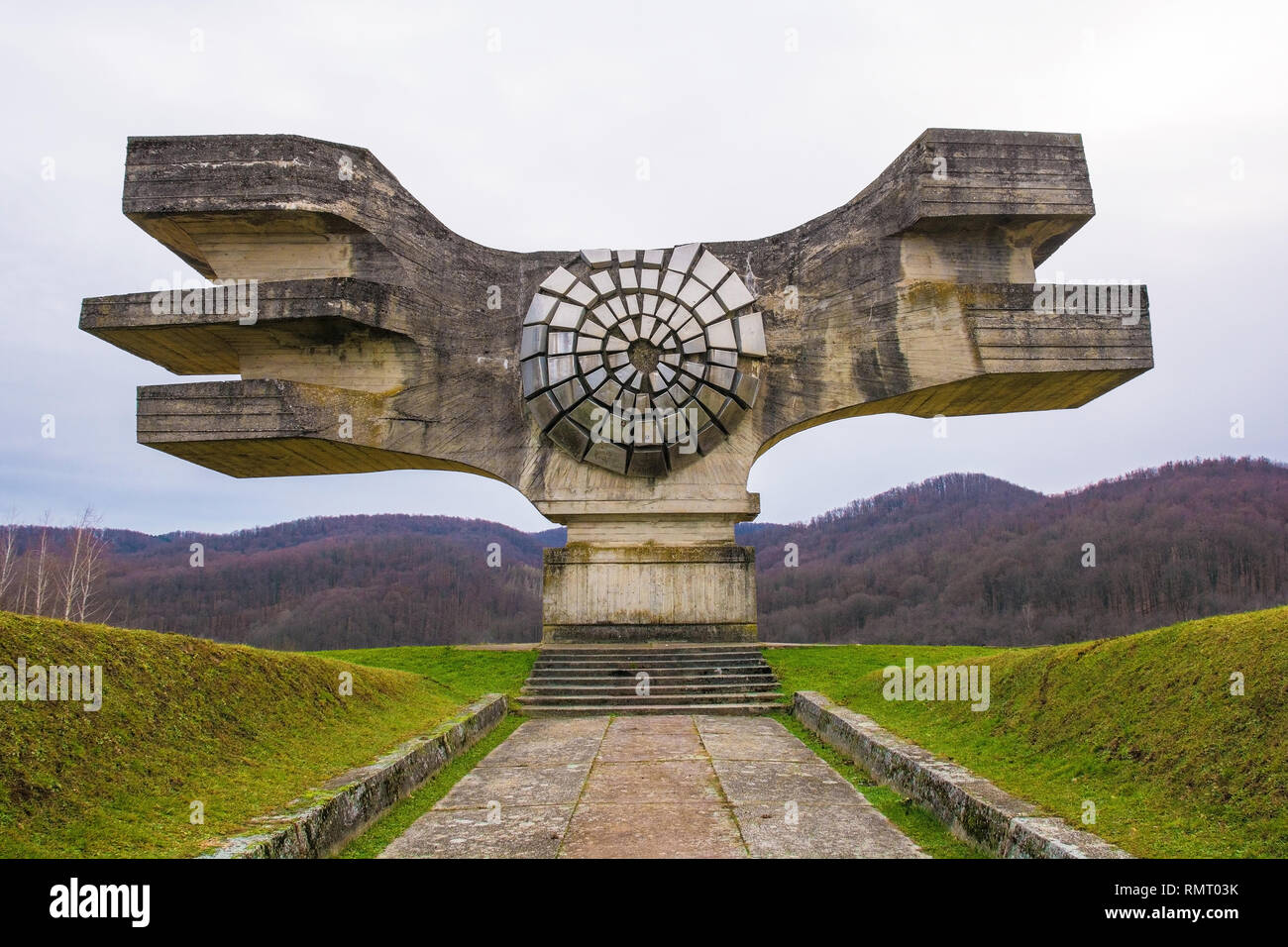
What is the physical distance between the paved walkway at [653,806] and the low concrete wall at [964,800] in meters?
0.34

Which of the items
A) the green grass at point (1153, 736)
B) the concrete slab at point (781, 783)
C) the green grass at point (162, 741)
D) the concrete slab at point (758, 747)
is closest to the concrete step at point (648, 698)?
the concrete slab at point (758, 747)

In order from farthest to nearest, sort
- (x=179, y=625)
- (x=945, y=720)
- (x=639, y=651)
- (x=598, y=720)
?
(x=179, y=625) < (x=639, y=651) < (x=598, y=720) < (x=945, y=720)

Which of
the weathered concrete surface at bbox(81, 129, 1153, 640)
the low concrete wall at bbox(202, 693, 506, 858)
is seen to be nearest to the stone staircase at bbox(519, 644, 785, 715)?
the weathered concrete surface at bbox(81, 129, 1153, 640)

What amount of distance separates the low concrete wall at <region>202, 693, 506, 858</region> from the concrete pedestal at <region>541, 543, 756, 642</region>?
19.4 feet

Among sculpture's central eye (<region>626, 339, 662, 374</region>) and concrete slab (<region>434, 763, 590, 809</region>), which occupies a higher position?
sculpture's central eye (<region>626, 339, 662, 374</region>)

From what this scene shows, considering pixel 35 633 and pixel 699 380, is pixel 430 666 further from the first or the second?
pixel 35 633

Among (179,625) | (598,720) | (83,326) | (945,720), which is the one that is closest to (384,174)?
(83,326)

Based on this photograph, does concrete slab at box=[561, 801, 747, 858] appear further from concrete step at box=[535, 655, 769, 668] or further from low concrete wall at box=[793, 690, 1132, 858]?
concrete step at box=[535, 655, 769, 668]

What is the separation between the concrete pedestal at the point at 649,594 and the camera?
14828mm

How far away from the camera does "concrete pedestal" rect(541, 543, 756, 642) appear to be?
14.8 meters

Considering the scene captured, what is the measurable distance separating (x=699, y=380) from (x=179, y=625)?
33.2 meters

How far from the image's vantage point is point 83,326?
14.6m

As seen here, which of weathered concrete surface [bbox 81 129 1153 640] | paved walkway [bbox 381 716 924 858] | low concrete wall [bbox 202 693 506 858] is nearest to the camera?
low concrete wall [bbox 202 693 506 858]

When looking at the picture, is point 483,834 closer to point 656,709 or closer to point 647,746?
point 647,746
